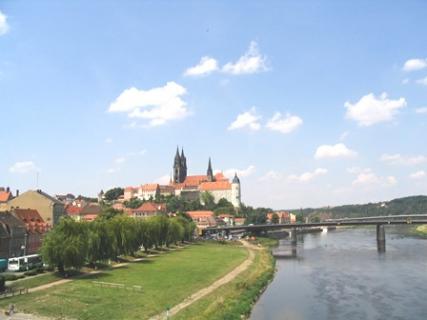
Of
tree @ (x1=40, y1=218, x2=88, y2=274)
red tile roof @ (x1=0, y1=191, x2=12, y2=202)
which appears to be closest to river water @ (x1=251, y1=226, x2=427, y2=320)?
tree @ (x1=40, y1=218, x2=88, y2=274)

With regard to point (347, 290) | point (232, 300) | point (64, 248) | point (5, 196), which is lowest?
point (347, 290)

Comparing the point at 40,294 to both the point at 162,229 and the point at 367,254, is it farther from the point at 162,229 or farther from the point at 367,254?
the point at 367,254

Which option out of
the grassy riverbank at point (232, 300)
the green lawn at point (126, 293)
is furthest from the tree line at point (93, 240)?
the grassy riverbank at point (232, 300)

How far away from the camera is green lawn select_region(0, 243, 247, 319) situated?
39125 millimetres

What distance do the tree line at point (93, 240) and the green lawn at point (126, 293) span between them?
9.44 feet

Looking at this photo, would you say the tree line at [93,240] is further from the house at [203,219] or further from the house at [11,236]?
the house at [203,219]

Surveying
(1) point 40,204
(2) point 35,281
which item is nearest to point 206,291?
(2) point 35,281

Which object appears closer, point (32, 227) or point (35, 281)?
point (35, 281)

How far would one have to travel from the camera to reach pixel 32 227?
81500mm

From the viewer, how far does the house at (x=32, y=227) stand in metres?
79.2

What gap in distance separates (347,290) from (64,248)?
3211cm

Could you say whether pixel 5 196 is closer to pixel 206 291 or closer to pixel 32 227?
pixel 32 227

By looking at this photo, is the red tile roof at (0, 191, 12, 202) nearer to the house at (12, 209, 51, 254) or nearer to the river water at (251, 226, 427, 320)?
the house at (12, 209, 51, 254)

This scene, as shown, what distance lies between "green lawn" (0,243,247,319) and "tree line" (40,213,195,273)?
9.44ft
